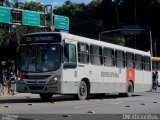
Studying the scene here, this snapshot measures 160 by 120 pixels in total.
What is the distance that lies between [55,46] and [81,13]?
74.1 m

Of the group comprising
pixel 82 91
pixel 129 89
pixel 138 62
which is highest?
Result: pixel 138 62

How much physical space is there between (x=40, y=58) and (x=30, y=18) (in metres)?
19.2

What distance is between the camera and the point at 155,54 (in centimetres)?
8488

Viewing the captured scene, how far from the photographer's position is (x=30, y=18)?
41.5 meters

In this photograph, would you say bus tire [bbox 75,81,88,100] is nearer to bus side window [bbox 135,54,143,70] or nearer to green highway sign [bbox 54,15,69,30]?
bus side window [bbox 135,54,143,70]

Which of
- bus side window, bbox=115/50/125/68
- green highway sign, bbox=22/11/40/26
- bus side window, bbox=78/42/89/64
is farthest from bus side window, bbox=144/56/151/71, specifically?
green highway sign, bbox=22/11/40/26

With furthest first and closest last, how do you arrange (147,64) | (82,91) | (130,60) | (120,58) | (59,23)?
1. (59,23)
2. (147,64)
3. (130,60)
4. (120,58)
5. (82,91)

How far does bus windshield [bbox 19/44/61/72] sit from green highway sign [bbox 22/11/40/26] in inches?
700

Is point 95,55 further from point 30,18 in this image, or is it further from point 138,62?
point 30,18

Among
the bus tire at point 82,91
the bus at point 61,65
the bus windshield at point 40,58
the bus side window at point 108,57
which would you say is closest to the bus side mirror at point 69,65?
the bus at point 61,65

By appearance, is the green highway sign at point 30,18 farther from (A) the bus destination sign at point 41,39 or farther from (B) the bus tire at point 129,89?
(A) the bus destination sign at point 41,39

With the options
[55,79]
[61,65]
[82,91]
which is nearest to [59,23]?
[82,91]

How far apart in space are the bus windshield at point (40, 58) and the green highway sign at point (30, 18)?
17.8 meters

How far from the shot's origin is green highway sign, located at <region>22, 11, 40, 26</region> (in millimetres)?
40812
